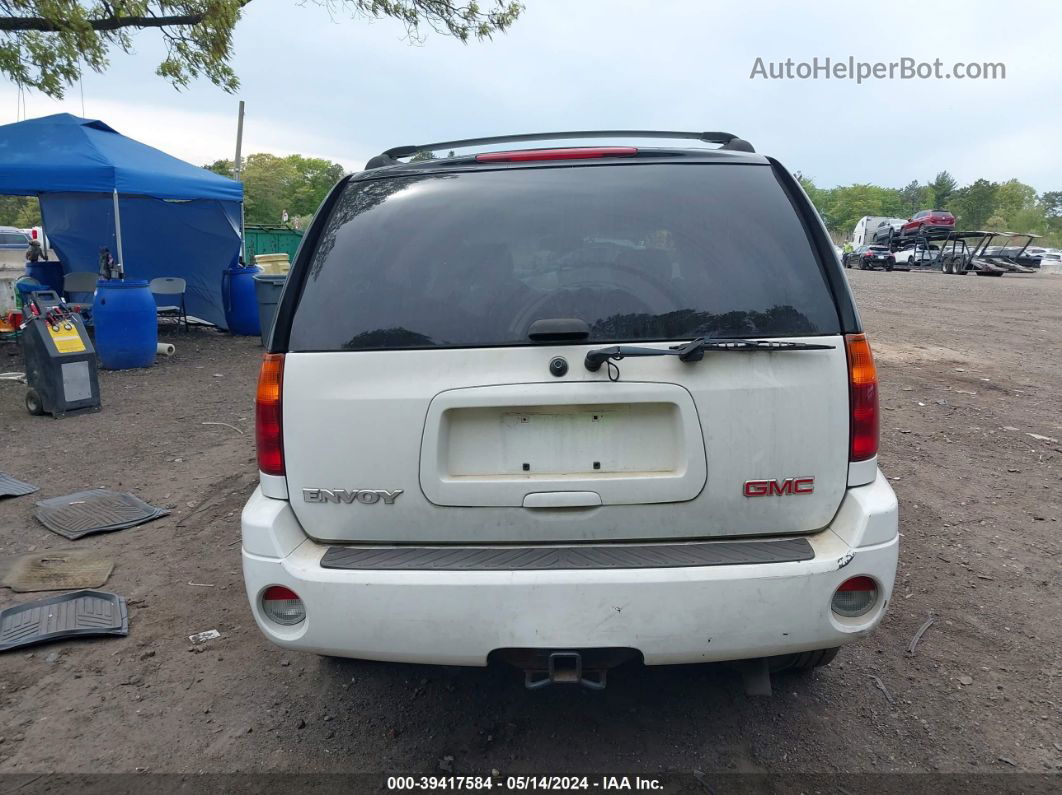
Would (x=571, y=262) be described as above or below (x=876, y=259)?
above

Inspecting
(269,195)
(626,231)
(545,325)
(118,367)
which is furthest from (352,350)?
(269,195)

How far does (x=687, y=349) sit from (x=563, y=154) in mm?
864

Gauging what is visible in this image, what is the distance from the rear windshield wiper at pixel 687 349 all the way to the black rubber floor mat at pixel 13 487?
474cm

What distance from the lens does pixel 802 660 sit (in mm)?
2727

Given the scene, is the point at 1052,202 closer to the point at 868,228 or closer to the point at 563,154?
the point at 868,228

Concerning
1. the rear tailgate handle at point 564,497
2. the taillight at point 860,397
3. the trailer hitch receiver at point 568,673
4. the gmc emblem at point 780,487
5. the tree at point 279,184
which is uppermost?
the taillight at point 860,397

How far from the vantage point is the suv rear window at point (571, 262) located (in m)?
2.33

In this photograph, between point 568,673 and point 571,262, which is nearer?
point 568,673

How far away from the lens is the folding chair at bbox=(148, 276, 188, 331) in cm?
1313

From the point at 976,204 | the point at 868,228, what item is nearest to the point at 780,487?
the point at 868,228

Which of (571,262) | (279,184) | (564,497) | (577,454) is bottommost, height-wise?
(279,184)

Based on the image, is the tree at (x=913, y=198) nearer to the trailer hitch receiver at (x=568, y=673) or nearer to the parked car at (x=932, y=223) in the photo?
the parked car at (x=932, y=223)

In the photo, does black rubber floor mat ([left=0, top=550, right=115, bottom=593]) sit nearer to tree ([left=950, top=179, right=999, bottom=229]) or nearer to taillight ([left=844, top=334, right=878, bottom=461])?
taillight ([left=844, top=334, right=878, bottom=461])

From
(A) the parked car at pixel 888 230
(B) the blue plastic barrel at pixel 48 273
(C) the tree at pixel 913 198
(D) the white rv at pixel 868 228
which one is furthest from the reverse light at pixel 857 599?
(C) the tree at pixel 913 198
